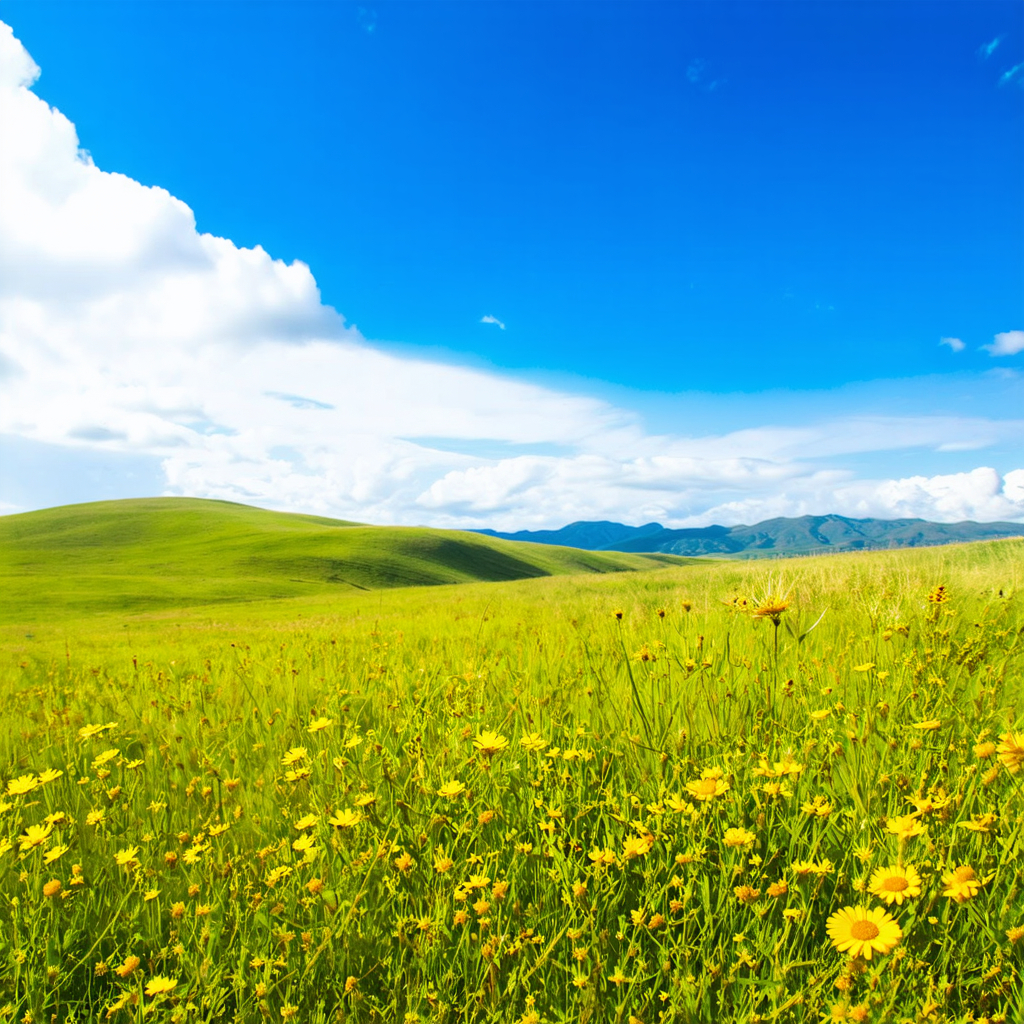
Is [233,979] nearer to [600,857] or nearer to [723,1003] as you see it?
[600,857]

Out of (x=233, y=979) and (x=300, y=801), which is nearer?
(x=233, y=979)

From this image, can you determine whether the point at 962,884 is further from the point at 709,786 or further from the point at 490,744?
the point at 490,744

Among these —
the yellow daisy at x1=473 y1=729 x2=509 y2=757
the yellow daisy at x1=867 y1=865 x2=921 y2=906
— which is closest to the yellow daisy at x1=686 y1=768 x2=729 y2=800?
the yellow daisy at x1=867 y1=865 x2=921 y2=906

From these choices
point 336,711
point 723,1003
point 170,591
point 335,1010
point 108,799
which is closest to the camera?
point 723,1003

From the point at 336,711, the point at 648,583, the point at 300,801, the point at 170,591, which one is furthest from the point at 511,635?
the point at 170,591

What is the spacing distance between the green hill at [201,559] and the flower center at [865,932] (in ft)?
216

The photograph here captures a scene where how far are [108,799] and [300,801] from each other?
3.94 feet

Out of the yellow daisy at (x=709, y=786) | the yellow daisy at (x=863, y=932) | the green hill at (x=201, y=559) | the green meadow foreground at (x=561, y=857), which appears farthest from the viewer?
the green hill at (x=201, y=559)

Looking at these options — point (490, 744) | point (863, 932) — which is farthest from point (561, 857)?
point (863, 932)

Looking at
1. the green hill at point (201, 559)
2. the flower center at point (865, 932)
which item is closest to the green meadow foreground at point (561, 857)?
the flower center at point (865, 932)

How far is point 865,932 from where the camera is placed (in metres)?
1.67

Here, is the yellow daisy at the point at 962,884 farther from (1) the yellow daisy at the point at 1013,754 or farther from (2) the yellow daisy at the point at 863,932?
(1) the yellow daisy at the point at 1013,754

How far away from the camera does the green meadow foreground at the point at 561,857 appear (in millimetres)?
1904

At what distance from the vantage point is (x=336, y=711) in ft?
14.4
